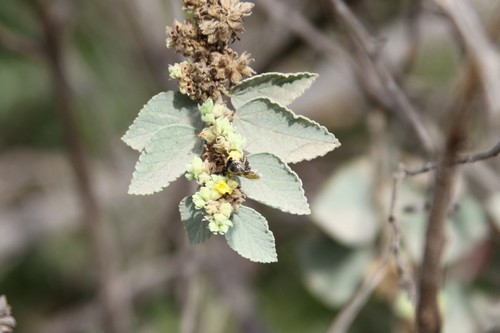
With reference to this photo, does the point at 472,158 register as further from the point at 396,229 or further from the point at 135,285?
the point at 135,285

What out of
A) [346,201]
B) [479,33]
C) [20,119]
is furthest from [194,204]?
[20,119]

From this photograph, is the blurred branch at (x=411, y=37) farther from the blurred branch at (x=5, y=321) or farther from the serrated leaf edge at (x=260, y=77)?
the blurred branch at (x=5, y=321)

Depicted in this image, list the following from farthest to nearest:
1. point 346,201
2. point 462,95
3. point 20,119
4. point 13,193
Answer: point 20,119 → point 13,193 → point 346,201 → point 462,95

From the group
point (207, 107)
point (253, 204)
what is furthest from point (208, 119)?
point (253, 204)

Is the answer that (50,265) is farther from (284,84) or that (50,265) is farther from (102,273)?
(284,84)

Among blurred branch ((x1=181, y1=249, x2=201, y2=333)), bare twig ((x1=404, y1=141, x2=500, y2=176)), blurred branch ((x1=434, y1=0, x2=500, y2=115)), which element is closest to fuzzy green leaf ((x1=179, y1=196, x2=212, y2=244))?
bare twig ((x1=404, y1=141, x2=500, y2=176))

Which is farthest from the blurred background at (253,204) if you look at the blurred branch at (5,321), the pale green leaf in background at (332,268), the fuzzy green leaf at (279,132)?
the blurred branch at (5,321)

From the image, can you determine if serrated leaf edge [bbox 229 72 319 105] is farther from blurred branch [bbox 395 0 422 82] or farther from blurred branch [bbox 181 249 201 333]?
blurred branch [bbox 395 0 422 82]
